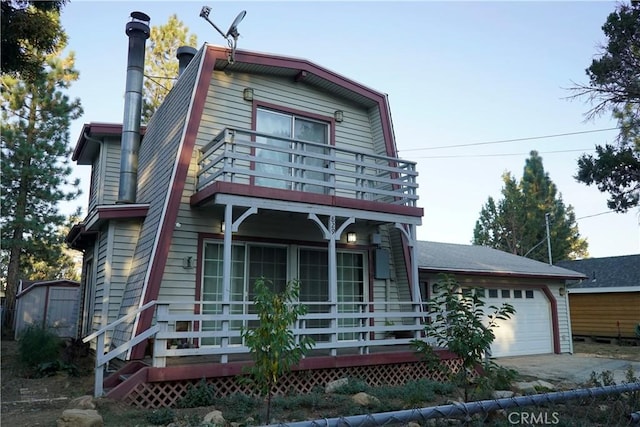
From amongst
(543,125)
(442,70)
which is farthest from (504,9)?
(543,125)

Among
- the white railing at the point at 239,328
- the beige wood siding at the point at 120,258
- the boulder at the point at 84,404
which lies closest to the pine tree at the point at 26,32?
the beige wood siding at the point at 120,258

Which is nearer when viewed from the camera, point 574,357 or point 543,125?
point 574,357

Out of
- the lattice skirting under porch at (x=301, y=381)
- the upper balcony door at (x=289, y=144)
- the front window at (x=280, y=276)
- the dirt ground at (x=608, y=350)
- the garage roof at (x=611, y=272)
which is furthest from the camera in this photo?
the garage roof at (x=611, y=272)

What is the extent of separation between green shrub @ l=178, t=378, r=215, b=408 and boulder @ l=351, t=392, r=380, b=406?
2.12m

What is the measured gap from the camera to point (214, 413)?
594 centimetres

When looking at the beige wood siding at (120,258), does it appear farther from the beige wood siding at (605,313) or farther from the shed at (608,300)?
the beige wood siding at (605,313)

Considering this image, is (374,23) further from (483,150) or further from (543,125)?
(483,150)

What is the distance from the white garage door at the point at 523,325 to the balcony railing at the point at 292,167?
21.2 feet

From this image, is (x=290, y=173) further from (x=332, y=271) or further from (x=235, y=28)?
(x=235, y=28)

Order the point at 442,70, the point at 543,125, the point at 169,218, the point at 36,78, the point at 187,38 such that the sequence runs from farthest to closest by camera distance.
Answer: the point at 187,38, the point at 543,125, the point at 442,70, the point at 36,78, the point at 169,218

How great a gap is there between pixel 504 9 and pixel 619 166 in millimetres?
7353

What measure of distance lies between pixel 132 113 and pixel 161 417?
7540 millimetres

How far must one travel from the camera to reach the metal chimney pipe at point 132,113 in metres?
10.8

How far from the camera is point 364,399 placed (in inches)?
273
